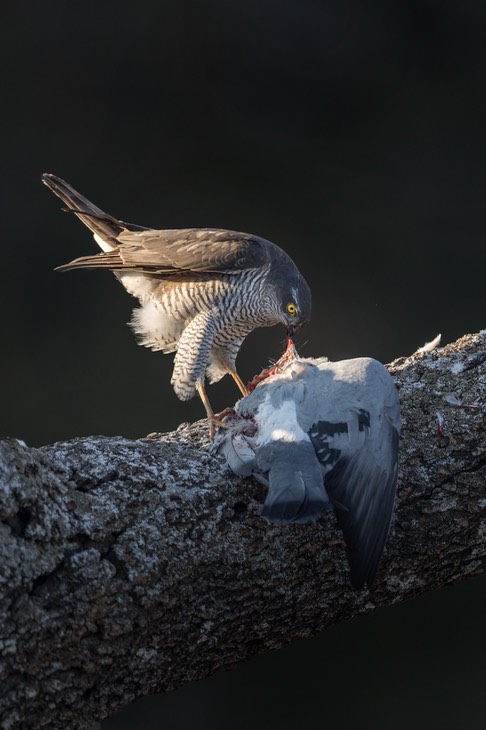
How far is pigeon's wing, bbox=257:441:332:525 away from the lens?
1.39m

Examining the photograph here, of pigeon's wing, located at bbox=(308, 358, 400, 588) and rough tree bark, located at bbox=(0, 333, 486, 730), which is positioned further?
pigeon's wing, located at bbox=(308, 358, 400, 588)

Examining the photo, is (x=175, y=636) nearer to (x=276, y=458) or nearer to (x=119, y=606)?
(x=119, y=606)

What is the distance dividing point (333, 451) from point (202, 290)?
112 centimetres

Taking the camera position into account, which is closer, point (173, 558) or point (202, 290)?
point (173, 558)

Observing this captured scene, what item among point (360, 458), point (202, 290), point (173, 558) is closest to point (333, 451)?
point (360, 458)

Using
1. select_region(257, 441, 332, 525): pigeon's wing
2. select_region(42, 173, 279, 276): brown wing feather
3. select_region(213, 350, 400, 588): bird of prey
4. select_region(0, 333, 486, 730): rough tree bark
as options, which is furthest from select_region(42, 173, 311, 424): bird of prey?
select_region(257, 441, 332, 525): pigeon's wing

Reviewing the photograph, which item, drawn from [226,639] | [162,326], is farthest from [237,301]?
[226,639]

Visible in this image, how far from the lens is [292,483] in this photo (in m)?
1.42

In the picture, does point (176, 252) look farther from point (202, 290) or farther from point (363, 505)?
point (363, 505)

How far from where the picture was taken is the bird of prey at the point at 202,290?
98.0 inches

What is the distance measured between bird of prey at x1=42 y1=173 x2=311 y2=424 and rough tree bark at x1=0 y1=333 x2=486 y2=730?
0.64 metres

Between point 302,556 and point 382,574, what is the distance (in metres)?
0.20

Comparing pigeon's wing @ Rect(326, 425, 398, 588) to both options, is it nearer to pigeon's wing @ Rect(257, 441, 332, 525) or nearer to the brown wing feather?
pigeon's wing @ Rect(257, 441, 332, 525)

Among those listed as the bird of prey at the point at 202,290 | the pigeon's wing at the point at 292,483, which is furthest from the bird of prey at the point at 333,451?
the bird of prey at the point at 202,290
